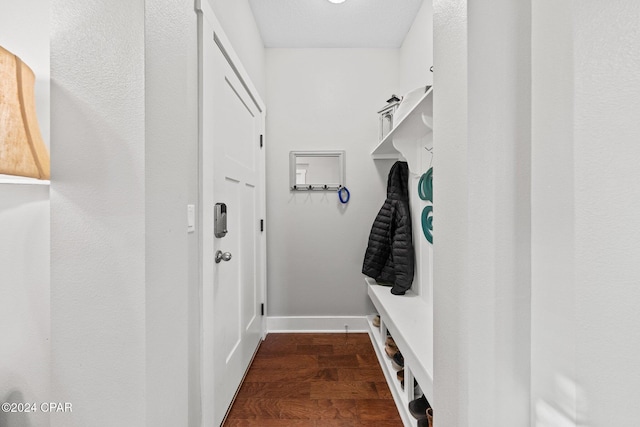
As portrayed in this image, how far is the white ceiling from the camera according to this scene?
6.93 feet

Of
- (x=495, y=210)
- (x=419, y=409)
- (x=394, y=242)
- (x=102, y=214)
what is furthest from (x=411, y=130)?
(x=102, y=214)

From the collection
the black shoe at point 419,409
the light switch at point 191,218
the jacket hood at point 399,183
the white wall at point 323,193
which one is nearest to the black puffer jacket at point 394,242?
the jacket hood at point 399,183

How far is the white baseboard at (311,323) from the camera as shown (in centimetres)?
264

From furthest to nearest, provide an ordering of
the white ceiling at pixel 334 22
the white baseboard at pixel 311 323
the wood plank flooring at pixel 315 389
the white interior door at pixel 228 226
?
the white baseboard at pixel 311 323 → the white ceiling at pixel 334 22 → the wood plank flooring at pixel 315 389 → the white interior door at pixel 228 226

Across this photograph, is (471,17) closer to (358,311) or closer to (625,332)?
(625,332)

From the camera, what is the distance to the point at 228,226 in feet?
5.32

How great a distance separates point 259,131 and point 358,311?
5.79 feet

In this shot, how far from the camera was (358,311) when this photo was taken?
8.71 ft

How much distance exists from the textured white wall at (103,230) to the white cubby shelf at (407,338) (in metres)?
0.96

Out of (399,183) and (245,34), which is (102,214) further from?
(399,183)

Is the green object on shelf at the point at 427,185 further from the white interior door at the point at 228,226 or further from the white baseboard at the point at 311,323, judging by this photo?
the white baseboard at the point at 311,323

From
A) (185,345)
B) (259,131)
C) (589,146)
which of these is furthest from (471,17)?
(259,131)

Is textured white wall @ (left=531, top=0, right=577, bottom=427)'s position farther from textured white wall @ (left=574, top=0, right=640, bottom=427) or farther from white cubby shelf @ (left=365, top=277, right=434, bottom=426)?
white cubby shelf @ (left=365, top=277, right=434, bottom=426)

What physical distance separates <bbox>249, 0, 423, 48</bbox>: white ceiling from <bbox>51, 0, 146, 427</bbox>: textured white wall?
1.67m
